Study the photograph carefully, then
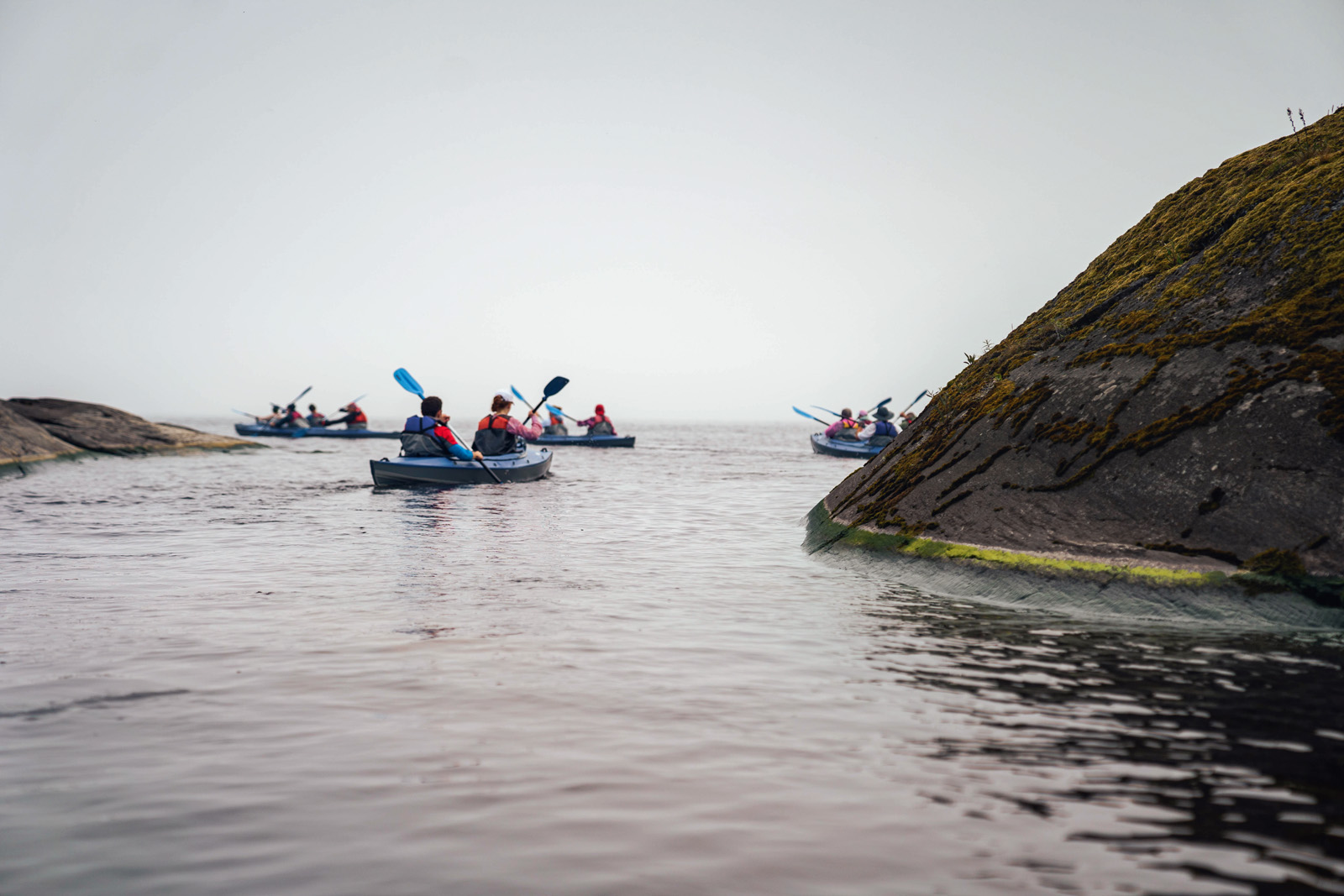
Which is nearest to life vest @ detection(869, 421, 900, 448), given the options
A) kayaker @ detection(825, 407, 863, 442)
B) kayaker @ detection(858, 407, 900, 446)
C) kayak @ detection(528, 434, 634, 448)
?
kayaker @ detection(858, 407, 900, 446)

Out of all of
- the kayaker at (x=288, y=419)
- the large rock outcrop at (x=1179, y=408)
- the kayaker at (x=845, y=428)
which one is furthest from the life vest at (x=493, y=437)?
the kayaker at (x=288, y=419)

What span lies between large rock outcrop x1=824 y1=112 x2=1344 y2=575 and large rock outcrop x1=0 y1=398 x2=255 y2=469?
24.0 meters

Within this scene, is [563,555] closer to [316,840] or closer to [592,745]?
[592,745]

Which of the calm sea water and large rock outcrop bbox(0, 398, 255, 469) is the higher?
large rock outcrop bbox(0, 398, 255, 469)

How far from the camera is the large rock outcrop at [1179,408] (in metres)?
6.34

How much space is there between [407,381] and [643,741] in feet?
61.5

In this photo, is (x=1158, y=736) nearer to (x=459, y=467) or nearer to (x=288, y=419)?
(x=459, y=467)

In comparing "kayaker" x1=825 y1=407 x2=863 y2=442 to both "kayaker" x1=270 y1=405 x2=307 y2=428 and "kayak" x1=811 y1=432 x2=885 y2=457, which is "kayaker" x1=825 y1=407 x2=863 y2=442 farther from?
"kayaker" x1=270 y1=405 x2=307 y2=428

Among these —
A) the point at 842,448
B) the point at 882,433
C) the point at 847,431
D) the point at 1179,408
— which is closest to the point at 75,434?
the point at 842,448

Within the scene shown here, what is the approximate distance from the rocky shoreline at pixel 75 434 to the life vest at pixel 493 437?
12121 mm

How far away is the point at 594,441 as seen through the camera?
136 feet

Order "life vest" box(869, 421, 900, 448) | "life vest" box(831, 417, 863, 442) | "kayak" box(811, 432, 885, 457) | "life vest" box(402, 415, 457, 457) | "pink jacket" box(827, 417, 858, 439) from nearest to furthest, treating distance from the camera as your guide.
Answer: "life vest" box(402, 415, 457, 457)
"life vest" box(869, 421, 900, 448)
"kayak" box(811, 432, 885, 457)
"life vest" box(831, 417, 863, 442)
"pink jacket" box(827, 417, 858, 439)

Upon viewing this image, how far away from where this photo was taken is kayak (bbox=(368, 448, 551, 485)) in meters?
18.8

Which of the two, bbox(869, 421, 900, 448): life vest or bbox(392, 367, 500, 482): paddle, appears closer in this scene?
bbox(392, 367, 500, 482): paddle
